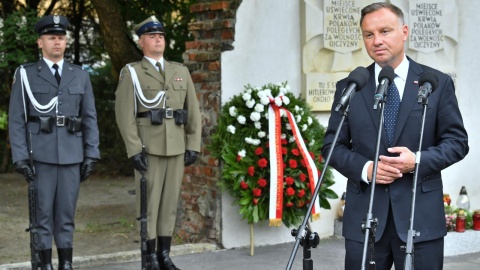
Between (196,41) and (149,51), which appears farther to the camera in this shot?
(196,41)

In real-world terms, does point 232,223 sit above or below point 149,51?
below

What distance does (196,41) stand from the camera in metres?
8.19

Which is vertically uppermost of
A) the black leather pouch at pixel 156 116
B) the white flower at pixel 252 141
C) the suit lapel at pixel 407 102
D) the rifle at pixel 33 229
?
the suit lapel at pixel 407 102

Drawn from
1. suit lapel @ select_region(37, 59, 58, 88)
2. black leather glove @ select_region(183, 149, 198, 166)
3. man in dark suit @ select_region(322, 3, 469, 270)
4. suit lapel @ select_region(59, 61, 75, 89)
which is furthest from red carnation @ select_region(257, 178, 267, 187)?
man in dark suit @ select_region(322, 3, 469, 270)

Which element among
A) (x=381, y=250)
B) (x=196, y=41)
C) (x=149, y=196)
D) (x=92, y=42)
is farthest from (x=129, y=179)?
(x=381, y=250)

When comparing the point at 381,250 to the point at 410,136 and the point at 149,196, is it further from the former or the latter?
the point at 149,196

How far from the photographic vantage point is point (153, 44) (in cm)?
689

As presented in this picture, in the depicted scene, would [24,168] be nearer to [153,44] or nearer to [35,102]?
[35,102]

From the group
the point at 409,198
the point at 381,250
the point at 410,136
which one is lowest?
the point at 381,250

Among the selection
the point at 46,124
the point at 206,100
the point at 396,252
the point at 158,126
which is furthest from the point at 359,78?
the point at 206,100

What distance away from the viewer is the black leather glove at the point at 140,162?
671cm

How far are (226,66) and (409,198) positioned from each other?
404 cm

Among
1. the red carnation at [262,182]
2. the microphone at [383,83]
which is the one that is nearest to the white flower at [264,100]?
the red carnation at [262,182]

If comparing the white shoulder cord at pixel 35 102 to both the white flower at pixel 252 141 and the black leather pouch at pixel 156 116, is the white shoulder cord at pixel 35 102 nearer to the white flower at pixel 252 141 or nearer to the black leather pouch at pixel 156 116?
the black leather pouch at pixel 156 116
